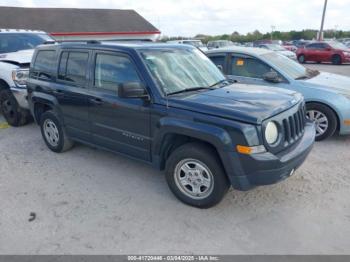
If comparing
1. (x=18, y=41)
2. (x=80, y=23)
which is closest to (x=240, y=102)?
(x=18, y=41)

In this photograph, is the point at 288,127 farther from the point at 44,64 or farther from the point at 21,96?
the point at 21,96

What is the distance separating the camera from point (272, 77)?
5.48 meters

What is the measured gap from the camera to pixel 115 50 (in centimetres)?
383

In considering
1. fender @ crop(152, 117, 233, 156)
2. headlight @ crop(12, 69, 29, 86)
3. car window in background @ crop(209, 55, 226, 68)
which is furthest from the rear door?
car window in background @ crop(209, 55, 226, 68)

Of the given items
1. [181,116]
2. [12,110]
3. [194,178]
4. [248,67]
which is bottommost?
[194,178]

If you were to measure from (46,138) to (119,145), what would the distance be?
1.93 m

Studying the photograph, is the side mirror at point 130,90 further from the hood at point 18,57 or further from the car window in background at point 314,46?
the car window in background at point 314,46

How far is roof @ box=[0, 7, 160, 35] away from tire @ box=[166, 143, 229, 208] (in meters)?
29.1

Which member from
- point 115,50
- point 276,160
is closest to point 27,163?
point 115,50

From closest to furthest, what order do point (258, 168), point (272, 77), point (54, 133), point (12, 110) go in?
point (258, 168)
point (54, 133)
point (272, 77)
point (12, 110)

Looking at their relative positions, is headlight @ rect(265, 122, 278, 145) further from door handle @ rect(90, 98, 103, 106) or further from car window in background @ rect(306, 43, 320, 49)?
car window in background @ rect(306, 43, 320, 49)

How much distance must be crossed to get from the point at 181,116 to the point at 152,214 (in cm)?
116

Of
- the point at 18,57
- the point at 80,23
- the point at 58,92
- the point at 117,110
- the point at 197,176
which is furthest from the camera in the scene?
the point at 80,23

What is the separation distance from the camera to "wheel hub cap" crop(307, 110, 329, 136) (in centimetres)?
524
